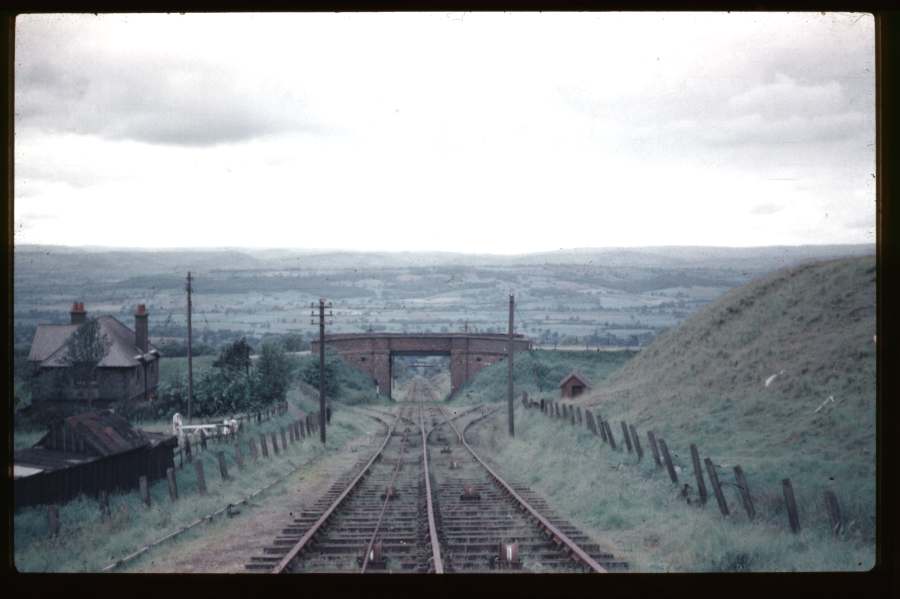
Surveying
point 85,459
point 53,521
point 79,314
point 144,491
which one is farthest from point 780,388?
point 79,314

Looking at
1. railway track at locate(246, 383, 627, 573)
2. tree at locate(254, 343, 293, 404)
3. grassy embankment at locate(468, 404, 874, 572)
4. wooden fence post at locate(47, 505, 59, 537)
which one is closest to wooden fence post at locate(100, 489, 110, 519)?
wooden fence post at locate(47, 505, 59, 537)

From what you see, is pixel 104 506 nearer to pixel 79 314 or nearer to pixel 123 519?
pixel 123 519

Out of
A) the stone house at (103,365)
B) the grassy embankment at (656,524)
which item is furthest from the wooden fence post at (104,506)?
the grassy embankment at (656,524)

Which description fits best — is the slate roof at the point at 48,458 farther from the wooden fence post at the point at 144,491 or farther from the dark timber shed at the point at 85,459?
the wooden fence post at the point at 144,491

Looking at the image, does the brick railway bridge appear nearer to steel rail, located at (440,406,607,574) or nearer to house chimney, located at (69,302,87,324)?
house chimney, located at (69,302,87,324)

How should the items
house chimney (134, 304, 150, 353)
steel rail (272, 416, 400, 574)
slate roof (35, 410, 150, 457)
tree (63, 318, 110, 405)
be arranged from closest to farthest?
steel rail (272, 416, 400, 574) < slate roof (35, 410, 150, 457) < tree (63, 318, 110, 405) < house chimney (134, 304, 150, 353)
